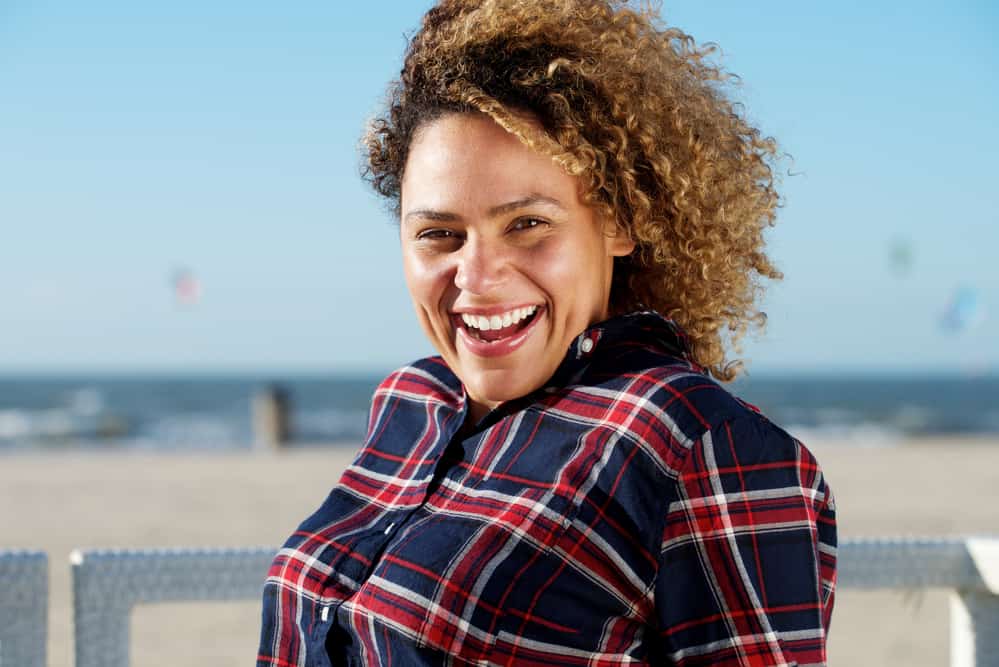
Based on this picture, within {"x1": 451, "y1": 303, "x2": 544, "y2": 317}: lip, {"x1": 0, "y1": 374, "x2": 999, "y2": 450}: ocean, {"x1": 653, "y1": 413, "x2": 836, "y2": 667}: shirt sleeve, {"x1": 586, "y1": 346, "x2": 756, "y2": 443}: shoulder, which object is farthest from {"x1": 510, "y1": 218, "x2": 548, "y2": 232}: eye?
{"x1": 0, "y1": 374, "x2": 999, "y2": 450}: ocean

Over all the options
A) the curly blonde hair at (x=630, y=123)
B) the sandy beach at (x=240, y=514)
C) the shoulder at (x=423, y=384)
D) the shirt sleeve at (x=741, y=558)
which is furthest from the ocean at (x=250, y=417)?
the shirt sleeve at (x=741, y=558)

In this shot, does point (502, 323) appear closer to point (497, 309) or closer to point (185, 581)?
point (497, 309)

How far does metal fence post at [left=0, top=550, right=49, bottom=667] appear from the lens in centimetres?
139

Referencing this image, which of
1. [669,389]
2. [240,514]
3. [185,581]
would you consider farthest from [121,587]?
[240,514]

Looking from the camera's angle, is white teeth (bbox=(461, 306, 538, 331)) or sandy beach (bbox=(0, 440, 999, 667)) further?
sandy beach (bbox=(0, 440, 999, 667))

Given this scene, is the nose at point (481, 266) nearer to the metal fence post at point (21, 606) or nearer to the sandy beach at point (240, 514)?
the metal fence post at point (21, 606)

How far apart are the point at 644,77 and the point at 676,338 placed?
0.38 m

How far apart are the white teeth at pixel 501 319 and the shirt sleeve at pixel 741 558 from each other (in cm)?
33

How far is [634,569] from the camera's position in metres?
1.21

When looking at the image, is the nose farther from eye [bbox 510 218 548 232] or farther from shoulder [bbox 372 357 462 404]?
shoulder [bbox 372 357 462 404]

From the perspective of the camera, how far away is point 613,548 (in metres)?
1.22

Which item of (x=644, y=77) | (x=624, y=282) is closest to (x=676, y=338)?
(x=624, y=282)

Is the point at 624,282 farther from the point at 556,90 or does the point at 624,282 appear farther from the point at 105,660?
the point at 105,660

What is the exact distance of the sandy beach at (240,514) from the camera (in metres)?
4.13
